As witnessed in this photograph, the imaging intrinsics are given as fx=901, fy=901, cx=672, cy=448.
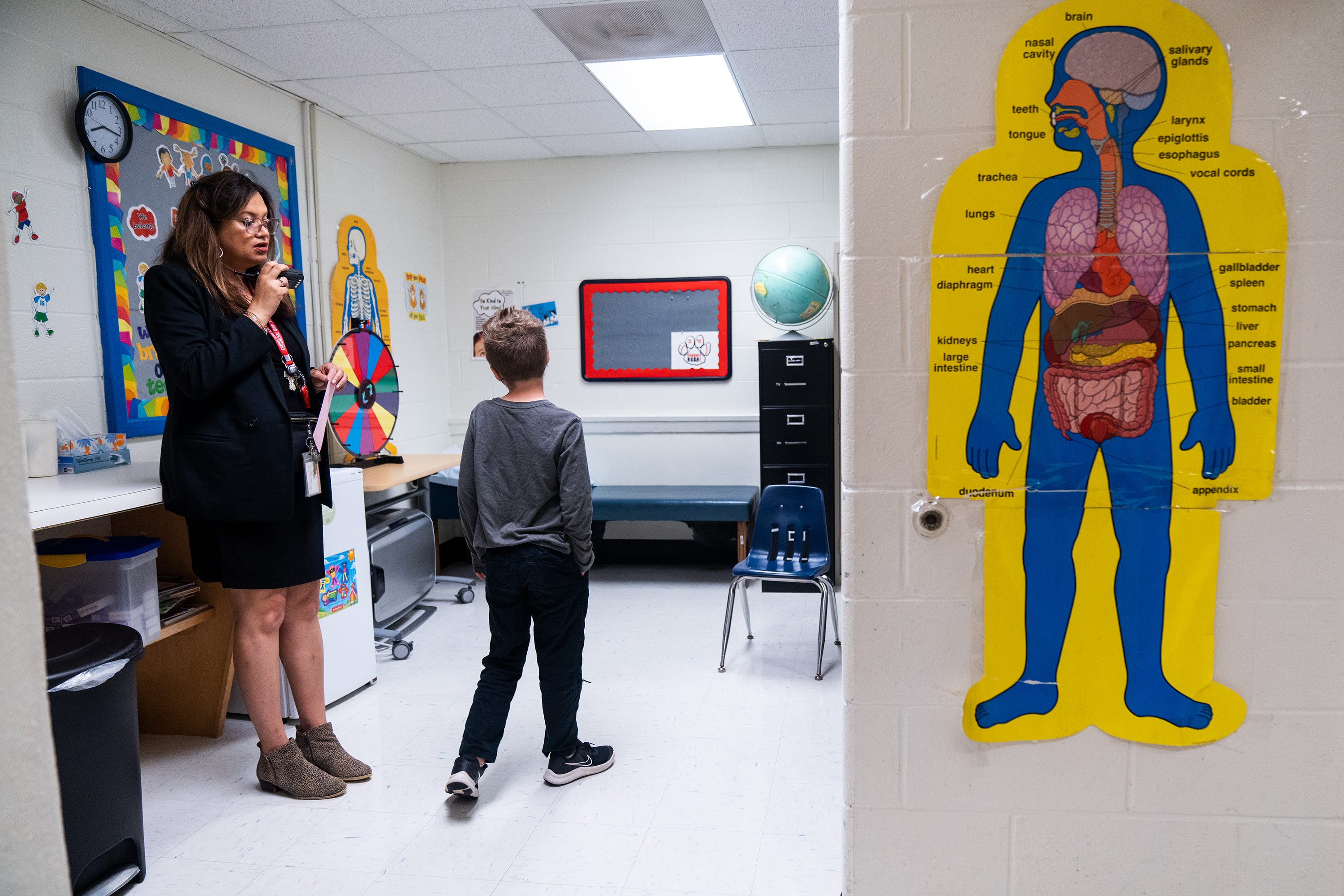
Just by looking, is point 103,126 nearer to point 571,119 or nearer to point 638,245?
point 571,119

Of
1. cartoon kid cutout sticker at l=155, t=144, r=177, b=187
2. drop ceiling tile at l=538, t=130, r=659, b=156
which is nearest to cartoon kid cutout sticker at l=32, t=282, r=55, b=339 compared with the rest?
cartoon kid cutout sticker at l=155, t=144, r=177, b=187

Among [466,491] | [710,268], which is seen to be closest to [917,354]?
[466,491]

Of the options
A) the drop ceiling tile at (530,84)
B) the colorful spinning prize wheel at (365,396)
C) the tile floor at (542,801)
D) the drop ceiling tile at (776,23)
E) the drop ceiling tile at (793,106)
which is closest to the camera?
the tile floor at (542,801)

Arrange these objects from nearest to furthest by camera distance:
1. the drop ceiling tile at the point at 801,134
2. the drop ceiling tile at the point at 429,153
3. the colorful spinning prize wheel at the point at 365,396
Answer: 1. the colorful spinning prize wheel at the point at 365,396
2. the drop ceiling tile at the point at 801,134
3. the drop ceiling tile at the point at 429,153

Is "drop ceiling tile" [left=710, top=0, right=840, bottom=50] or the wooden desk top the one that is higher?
"drop ceiling tile" [left=710, top=0, right=840, bottom=50]

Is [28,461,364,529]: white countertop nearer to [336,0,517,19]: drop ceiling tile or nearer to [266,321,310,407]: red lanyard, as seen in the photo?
[266,321,310,407]: red lanyard

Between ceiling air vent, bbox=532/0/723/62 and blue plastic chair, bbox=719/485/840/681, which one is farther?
blue plastic chair, bbox=719/485/840/681

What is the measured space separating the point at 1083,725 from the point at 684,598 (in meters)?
3.05

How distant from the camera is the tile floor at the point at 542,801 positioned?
1946 millimetres

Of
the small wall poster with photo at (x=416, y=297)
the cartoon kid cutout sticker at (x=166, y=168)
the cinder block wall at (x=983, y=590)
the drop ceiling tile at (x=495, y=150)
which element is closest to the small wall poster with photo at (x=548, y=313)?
the small wall poster with photo at (x=416, y=297)

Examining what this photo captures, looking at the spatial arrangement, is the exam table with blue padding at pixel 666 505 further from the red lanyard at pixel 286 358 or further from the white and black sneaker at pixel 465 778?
the red lanyard at pixel 286 358

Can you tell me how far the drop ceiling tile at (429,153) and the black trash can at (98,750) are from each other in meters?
3.36

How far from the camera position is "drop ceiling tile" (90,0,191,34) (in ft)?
9.12

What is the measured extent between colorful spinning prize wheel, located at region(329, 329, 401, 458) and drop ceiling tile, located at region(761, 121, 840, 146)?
2.20 metres
